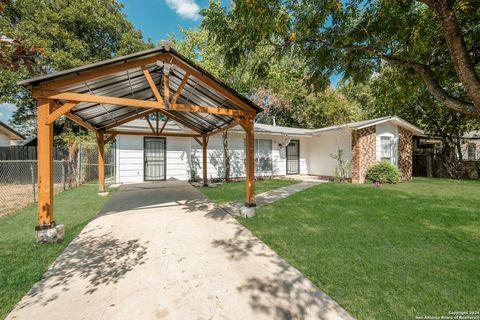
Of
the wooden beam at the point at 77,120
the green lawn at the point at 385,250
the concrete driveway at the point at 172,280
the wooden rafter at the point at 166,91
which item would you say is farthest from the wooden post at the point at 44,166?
the green lawn at the point at 385,250

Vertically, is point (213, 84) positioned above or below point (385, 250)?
above

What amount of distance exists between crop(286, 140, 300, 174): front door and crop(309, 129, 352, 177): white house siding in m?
0.91

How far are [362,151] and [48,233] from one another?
12.5 m

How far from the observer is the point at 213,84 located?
522 centimetres

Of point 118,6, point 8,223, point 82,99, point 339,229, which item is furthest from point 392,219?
point 118,6

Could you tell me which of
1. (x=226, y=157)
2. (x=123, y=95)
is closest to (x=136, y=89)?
(x=123, y=95)

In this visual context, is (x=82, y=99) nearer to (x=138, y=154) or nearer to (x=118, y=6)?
(x=138, y=154)

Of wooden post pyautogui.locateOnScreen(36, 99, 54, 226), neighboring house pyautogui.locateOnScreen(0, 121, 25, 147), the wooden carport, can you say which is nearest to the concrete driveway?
wooden post pyautogui.locateOnScreen(36, 99, 54, 226)

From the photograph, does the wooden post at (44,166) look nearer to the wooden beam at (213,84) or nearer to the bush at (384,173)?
the wooden beam at (213,84)

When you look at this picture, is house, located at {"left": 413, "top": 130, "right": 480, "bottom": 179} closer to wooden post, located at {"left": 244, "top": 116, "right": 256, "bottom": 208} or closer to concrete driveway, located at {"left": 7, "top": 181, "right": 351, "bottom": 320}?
wooden post, located at {"left": 244, "top": 116, "right": 256, "bottom": 208}

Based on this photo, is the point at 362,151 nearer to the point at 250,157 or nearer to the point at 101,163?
the point at 250,157

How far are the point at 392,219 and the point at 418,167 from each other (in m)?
13.4

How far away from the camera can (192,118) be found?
29.5ft

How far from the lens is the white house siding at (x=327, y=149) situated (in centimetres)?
1262
